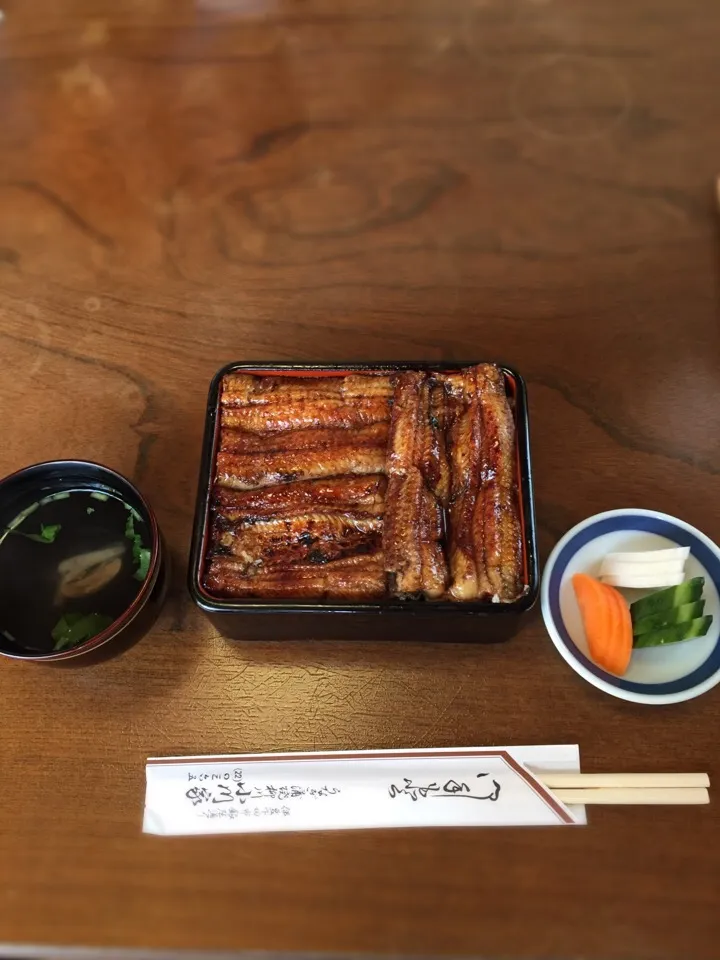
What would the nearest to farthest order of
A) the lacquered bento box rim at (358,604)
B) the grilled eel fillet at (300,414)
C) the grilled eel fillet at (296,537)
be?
1. the lacquered bento box rim at (358,604)
2. the grilled eel fillet at (296,537)
3. the grilled eel fillet at (300,414)

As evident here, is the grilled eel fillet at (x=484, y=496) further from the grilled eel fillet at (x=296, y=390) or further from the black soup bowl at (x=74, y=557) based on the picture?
the black soup bowl at (x=74, y=557)

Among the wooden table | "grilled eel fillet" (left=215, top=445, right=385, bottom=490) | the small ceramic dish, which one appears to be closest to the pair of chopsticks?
the wooden table

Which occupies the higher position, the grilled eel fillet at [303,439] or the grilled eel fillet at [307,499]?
the grilled eel fillet at [303,439]

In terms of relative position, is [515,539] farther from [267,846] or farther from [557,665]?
[267,846]

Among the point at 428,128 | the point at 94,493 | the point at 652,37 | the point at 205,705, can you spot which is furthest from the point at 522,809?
the point at 652,37

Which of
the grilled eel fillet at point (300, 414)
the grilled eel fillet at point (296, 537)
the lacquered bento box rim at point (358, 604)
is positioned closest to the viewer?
the lacquered bento box rim at point (358, 604)

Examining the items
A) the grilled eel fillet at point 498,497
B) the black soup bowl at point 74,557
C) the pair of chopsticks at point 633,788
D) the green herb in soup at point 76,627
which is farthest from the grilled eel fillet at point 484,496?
the green herb in soup at point 76,627
